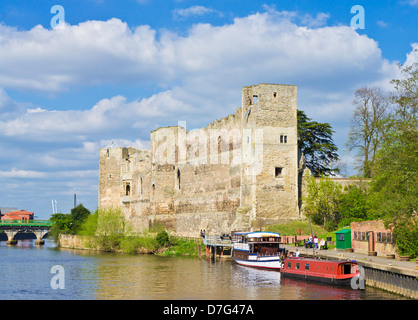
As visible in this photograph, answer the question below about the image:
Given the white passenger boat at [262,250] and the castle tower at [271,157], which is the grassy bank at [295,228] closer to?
the castle tower at [271,157]

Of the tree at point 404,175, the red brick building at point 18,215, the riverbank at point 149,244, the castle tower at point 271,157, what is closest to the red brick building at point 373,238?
the tree at point 404,175

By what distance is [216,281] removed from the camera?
30797mm

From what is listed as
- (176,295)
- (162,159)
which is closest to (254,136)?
(162,159)

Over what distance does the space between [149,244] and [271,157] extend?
14602 millimetres

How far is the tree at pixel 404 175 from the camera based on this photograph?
27.7 meters

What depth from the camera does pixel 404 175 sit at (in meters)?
27.9

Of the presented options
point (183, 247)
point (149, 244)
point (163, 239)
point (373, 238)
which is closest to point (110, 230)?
point (149, 244)

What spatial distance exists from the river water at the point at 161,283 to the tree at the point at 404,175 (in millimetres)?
3590

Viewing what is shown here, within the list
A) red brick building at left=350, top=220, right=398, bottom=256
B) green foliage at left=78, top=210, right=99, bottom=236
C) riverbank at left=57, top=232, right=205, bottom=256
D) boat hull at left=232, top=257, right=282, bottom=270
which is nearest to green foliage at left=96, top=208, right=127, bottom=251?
riverbank at left=57, top=232, right=205, bottom=256

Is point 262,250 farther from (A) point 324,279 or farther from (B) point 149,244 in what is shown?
(B) point 149,244

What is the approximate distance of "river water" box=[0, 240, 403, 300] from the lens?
25969mm

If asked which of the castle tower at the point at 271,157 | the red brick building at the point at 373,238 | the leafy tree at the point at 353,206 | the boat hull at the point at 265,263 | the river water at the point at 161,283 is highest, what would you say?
the castle tower at the point at 271,157
